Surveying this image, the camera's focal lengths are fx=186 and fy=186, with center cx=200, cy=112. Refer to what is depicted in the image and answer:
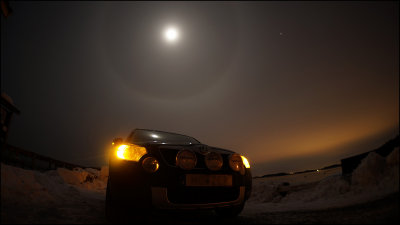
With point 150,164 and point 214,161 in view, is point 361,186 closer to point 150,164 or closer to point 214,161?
point 214,161

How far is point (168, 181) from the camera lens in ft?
6.38

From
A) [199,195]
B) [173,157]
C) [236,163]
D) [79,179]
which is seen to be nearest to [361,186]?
[236,163]

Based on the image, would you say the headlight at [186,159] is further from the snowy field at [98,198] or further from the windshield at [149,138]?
the snowy field at [98,198]

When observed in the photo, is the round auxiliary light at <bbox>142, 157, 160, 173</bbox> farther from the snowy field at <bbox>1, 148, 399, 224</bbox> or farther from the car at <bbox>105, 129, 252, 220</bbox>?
the snowy field at <bbox>1, 148, 399, 224</bbox>

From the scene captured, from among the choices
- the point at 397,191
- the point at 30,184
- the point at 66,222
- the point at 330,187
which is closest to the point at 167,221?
the point at 66,222

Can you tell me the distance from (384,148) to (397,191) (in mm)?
1798

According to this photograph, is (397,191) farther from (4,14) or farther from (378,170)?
(4,14)

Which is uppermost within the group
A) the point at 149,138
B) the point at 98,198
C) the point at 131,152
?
the point at 149,138

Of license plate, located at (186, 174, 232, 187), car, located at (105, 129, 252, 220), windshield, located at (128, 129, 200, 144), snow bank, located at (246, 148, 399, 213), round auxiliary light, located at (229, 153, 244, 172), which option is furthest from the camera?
snow bank, located at (246, 148, 399, 213)

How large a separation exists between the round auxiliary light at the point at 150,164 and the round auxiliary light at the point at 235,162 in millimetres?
979

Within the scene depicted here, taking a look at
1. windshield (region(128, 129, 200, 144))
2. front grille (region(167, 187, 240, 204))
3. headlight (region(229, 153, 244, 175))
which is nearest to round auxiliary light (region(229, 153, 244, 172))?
headlight (region(229, 153, 244, 175))

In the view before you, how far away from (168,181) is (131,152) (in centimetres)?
54

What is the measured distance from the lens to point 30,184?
2678 mm

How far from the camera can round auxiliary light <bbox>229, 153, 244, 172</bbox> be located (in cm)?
245
